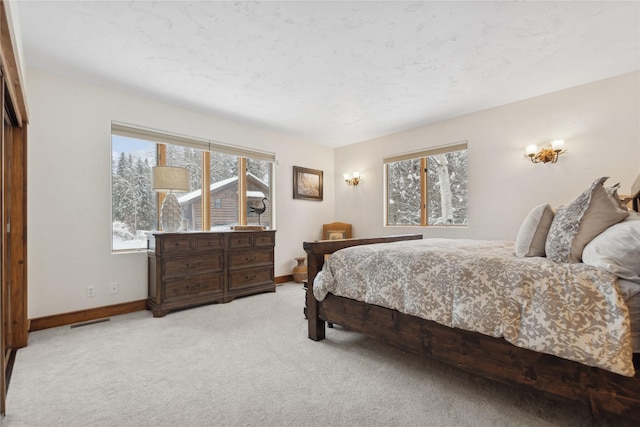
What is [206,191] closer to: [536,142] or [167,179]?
[167,179]

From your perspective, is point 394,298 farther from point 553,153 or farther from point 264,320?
point 553,153

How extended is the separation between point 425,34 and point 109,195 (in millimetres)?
3329

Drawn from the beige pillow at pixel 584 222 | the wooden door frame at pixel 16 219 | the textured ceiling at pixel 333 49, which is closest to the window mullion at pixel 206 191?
the textured ceiling at pixel 333 49

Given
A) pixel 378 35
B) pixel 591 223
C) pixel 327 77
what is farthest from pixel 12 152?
pixel 591 223

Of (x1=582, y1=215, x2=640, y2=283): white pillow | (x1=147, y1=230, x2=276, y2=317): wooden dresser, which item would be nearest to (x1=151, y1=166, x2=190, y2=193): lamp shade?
(x1=147, y1=230, x2=276, y2=317): wooden dresser

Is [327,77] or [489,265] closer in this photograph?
[489,265]

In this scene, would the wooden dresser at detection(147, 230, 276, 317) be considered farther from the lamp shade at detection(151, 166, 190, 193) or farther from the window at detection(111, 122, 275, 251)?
the lamp shade at detection(151, 166, 190, 193)

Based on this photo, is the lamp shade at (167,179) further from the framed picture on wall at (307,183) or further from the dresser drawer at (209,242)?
the framed picture on wall at (307,183)

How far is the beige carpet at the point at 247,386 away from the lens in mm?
1442

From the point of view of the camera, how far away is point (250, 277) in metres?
3.81

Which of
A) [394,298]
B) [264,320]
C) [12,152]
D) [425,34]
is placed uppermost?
[425,34]

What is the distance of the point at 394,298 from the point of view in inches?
73.0

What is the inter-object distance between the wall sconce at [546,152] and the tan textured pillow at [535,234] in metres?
1.87

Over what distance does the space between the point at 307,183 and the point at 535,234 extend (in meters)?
3.69
